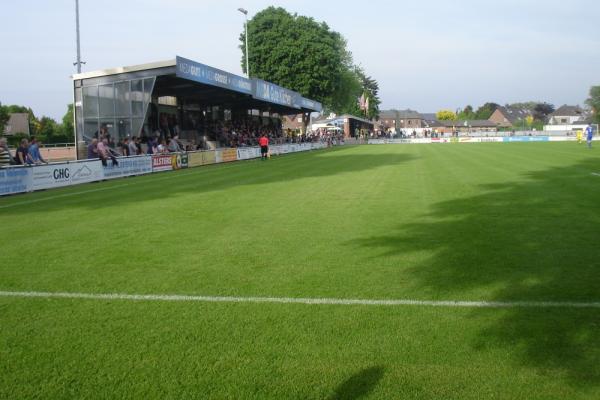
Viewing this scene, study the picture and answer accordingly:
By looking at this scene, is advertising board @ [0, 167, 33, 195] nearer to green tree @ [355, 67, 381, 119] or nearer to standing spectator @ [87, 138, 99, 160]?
standing spectator @ [87, 138, 99, 160]

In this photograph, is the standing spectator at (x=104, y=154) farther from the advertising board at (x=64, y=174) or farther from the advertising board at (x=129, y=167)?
the advertising board at (x=64, y=174)

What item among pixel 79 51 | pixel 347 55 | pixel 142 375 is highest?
pixel 347 55

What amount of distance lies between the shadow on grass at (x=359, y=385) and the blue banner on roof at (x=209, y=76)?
25.5m

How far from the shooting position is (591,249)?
7547mm

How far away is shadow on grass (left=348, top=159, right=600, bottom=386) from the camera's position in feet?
14.1

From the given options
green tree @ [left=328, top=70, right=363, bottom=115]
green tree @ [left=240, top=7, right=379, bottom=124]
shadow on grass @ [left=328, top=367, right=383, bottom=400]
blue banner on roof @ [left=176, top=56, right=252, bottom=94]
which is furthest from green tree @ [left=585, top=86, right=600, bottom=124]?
shadow on grass @ [left=328, top=367, right=383, bottom=400]

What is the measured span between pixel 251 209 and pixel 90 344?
781 cm

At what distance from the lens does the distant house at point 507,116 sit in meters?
156

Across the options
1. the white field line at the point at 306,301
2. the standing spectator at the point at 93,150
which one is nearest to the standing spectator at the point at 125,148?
the standing spectator at the point at 93,150

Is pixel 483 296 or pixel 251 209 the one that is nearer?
pixel 483 296

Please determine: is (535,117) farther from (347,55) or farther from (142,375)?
(142,375)

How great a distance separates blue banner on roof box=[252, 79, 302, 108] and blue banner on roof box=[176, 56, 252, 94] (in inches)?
67.0

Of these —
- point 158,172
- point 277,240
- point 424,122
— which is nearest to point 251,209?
point 277,240

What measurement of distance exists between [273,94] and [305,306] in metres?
40.5
